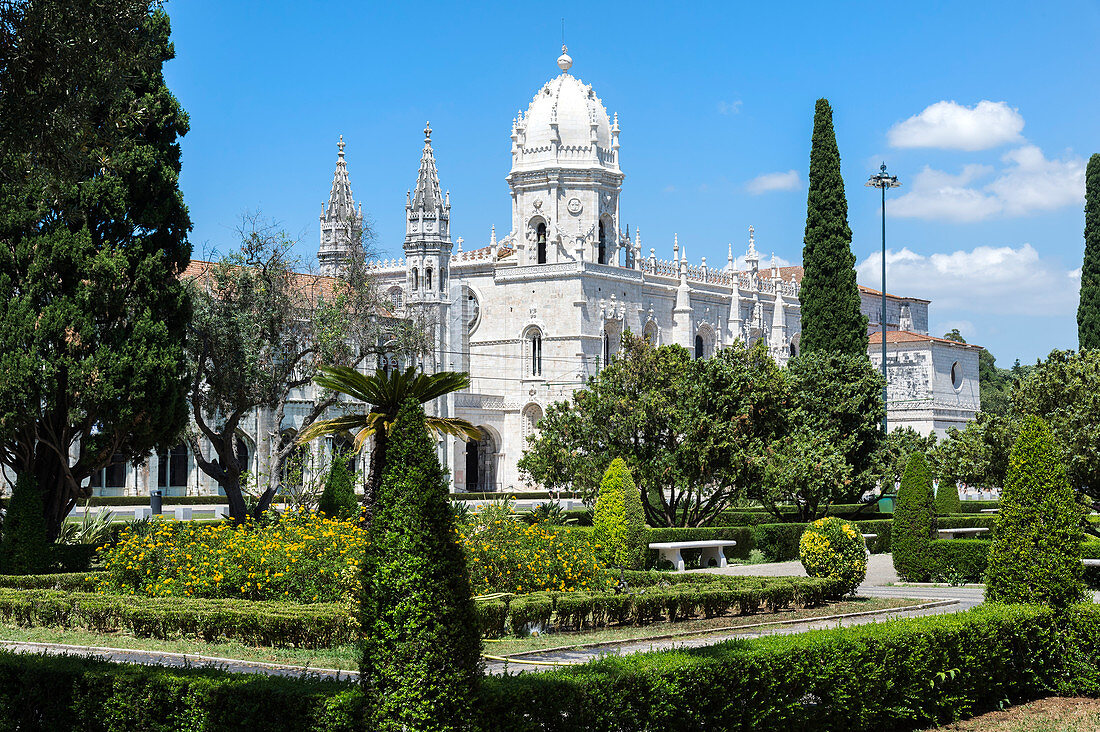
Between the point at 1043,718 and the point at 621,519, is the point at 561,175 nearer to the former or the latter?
the point at 621,519

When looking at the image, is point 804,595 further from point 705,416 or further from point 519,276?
point 519,276

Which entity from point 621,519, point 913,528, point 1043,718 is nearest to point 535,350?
point 913,528

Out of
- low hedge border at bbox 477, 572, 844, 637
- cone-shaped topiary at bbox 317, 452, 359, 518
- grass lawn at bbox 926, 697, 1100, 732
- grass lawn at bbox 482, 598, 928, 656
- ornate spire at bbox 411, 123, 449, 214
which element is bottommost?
grass lawn at bbox 926, 697, 1100, 732

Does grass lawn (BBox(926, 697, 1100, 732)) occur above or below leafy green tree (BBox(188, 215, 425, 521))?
below

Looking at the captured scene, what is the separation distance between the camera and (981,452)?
26.4 metres

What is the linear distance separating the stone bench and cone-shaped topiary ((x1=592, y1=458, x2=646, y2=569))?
8.52 feet

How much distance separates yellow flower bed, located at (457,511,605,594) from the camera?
55.1 feet

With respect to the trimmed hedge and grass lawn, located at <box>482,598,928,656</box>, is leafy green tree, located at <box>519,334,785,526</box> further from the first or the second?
the trimmed hedge

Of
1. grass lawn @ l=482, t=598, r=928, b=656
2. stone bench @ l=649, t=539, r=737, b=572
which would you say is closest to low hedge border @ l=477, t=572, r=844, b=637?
grass lawn @ l=482, t=598, r=928, b=656

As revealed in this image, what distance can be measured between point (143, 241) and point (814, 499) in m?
18.1

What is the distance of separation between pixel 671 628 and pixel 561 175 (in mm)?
53586

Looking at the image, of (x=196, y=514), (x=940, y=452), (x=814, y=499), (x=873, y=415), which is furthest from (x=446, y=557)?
(x=196, y=514)

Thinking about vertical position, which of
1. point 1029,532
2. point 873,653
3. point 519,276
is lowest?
point 873,653

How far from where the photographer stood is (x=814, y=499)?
31328 mm
